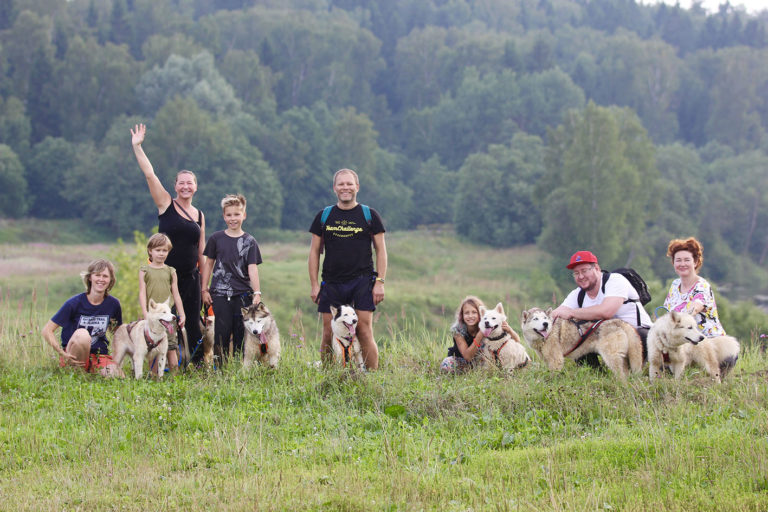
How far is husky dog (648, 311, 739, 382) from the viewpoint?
7.10 meters

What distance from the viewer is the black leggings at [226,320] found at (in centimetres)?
827

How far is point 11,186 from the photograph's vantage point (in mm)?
66438

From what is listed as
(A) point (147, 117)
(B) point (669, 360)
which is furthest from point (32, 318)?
(A) point (147, 117)

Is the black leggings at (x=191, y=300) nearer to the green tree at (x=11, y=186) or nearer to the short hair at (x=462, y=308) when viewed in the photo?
the short hair at (x=462, y=308)

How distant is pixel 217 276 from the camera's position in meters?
8.30

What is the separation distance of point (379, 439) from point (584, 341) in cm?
294

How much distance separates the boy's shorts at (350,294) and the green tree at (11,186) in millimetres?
66185

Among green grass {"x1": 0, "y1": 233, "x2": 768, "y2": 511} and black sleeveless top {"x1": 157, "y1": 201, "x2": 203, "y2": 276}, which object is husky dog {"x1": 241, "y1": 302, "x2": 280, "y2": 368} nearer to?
green grass {"x1": 0, "y1": 233, "x2": 768, "y2": 511}

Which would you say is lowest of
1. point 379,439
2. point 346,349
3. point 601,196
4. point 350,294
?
point 379,439

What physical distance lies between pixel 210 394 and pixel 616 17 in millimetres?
159490

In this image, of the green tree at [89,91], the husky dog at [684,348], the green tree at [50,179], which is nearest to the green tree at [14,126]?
the green tree at [50,179]

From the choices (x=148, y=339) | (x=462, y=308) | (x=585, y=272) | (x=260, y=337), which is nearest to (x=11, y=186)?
(x=148, y=339)

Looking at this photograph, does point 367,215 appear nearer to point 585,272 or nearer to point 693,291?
point 585,272

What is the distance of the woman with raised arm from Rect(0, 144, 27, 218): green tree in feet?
214
